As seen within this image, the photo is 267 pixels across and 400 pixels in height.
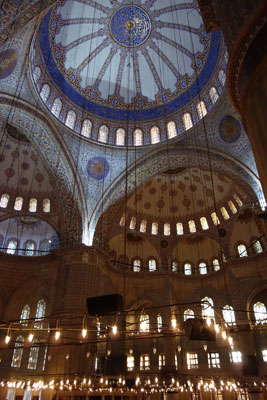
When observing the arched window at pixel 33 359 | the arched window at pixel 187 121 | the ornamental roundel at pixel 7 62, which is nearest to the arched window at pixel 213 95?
the arched window at pixel 187 121

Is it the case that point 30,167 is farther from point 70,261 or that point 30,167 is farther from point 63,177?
point 70,261

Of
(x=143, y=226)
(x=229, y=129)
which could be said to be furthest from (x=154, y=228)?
(x=229, y=129)

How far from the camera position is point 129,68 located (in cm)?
1752

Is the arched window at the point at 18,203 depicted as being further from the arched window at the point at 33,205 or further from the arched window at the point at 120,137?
the arched window at the point at 120,137

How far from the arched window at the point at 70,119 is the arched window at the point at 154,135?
13.5ft

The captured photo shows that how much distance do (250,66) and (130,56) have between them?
13490 millimetres

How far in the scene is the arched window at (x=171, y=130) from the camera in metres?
16.3

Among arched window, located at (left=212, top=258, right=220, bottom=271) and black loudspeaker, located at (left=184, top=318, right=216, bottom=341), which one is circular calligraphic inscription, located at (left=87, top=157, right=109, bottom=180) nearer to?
arched window, located at (left=212, top=258, right=220, bottom=271)

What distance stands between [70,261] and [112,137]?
6.73 m

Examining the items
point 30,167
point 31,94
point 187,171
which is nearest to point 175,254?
point 187,171

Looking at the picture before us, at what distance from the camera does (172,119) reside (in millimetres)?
16656

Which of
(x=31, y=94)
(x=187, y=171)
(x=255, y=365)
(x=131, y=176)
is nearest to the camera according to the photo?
(x=31, y=94)

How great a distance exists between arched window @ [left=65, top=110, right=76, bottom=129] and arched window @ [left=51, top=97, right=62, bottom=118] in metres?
0.55

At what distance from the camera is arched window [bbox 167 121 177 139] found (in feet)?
53.5
